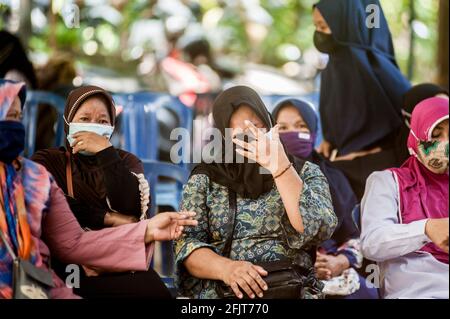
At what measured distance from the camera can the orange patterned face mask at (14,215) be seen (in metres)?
2.59

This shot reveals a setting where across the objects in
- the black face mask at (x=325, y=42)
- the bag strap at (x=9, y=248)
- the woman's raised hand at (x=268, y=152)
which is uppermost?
the black face mask at (x=325, y=42)

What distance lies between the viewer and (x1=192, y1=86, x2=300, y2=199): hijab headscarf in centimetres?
299

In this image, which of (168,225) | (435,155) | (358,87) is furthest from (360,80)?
(168,225)

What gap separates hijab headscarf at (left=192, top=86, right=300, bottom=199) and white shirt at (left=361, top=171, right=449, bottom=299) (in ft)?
1.38

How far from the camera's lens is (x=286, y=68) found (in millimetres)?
7277

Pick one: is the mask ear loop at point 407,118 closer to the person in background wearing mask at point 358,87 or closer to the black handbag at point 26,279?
the person in background wearing mask at point 358,87

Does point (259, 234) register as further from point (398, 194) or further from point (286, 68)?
point (286, 68)

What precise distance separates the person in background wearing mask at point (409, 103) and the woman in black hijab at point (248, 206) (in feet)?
2.44

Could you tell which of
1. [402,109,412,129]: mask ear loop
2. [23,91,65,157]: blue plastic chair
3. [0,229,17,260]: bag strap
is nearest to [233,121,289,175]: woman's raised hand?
[0,229,17,260]: bag strap

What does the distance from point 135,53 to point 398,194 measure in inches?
216

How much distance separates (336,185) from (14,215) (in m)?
1.55

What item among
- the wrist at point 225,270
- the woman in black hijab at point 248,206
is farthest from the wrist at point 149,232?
the wrist at point 225,270

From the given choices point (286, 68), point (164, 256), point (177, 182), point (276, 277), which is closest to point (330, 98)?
point (177, 182)

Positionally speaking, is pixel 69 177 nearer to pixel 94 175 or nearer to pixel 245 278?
pixel 94 175
